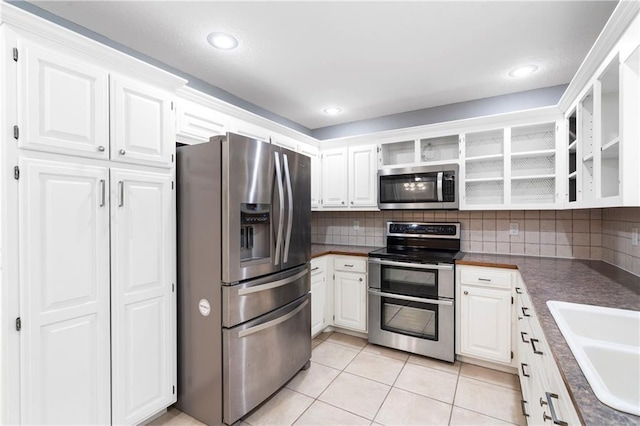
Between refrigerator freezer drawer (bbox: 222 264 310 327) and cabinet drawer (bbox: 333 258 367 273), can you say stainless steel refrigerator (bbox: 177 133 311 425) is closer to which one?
refrigerator freezer drawer (bbox: 222 264 310 327)

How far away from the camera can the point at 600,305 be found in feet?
4.41

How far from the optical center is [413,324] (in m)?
2.80

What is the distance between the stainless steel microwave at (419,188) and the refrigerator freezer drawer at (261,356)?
4.76 feet

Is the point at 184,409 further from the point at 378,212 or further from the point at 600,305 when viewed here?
the point at 378,212

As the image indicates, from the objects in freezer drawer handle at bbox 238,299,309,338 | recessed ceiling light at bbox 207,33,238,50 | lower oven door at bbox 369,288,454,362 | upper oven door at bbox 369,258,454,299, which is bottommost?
lower oven door at bbox 369,288,454,362

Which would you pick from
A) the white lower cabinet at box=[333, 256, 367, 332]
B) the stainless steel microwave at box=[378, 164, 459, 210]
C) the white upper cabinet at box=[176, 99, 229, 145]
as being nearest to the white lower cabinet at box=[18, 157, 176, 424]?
the white upper cabinet at box=[176, 99, 229, 145]

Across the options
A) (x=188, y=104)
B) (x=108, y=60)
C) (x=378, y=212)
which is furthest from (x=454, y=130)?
(x=108, y=60)

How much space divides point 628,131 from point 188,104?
2.44 metres

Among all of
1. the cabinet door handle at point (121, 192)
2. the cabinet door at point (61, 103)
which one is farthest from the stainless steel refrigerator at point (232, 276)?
the cabinet door at point (61, 103)

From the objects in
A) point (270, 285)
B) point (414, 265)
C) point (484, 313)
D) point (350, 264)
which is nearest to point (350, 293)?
point (350, 264)

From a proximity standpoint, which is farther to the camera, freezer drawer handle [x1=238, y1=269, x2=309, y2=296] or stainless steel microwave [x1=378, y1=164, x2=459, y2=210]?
stainless steel microwave [x1=378, y1=164, x2=459, y2=210]

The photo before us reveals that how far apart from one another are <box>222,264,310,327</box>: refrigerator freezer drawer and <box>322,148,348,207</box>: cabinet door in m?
1.31

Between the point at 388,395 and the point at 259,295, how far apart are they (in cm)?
122

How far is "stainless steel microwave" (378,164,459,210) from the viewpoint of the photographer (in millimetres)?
2893
